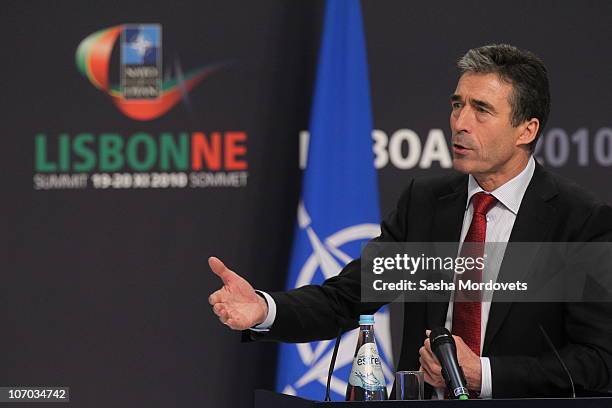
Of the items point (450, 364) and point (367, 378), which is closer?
point (450, 364)

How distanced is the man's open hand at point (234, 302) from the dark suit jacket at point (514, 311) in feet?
0.36

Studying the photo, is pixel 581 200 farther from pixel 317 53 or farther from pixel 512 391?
pixel 317 53

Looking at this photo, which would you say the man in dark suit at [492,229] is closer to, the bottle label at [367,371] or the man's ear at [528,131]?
the man's ear at [528,131]

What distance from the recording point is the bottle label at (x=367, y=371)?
2549mm

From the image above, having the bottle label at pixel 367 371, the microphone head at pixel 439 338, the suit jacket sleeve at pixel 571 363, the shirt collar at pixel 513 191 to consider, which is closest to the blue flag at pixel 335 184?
the shirt collar at pixel 513 191

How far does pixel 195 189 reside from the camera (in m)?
5.16

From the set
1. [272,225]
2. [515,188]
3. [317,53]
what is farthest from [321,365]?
[515,188]

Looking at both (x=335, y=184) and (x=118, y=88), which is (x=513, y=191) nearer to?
(x=335, y=184)

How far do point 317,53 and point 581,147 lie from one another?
4.68 feet

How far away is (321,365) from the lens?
499 cm

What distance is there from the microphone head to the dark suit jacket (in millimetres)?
342

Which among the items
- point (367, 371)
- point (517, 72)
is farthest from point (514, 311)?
point (517, 72)

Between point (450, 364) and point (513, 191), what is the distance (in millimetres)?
946

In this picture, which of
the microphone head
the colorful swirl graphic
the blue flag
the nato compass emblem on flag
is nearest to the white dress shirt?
the microphone head
